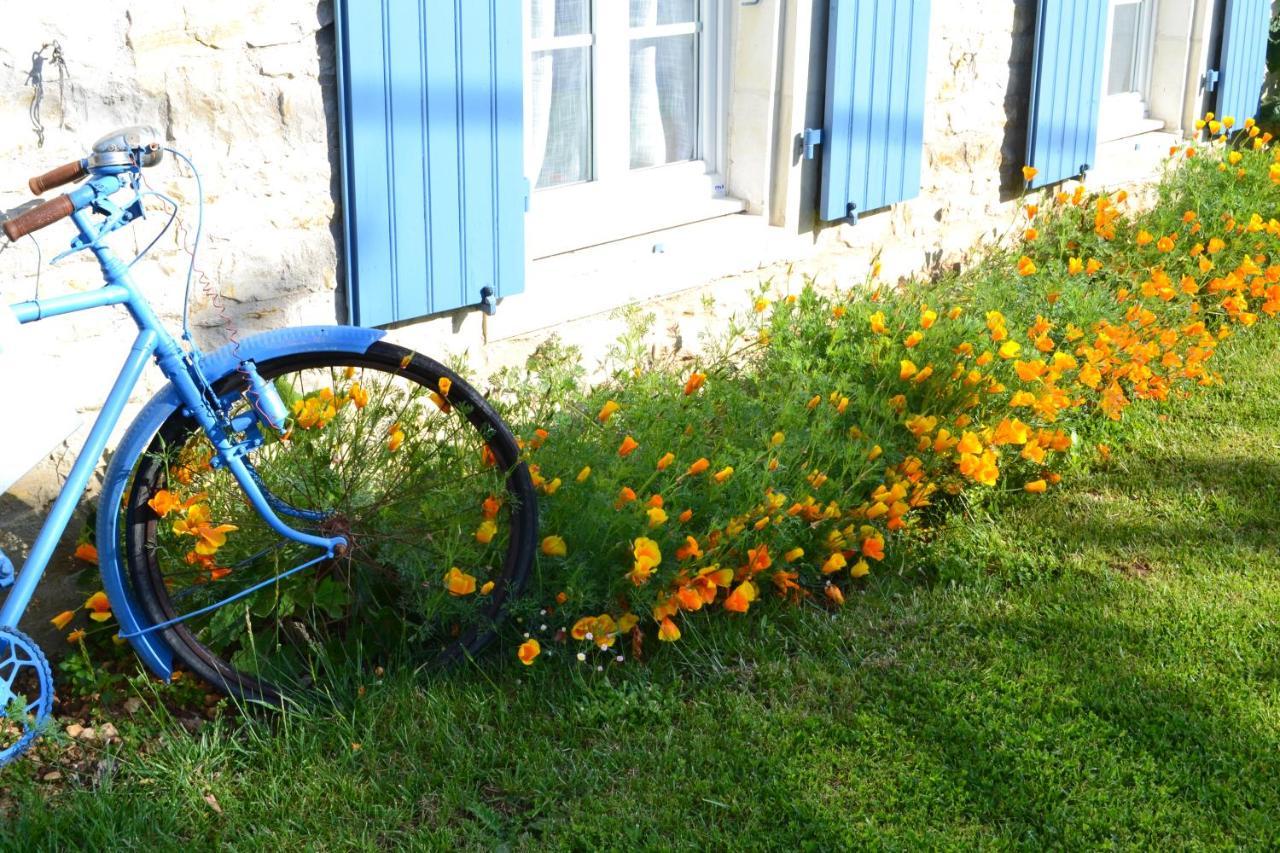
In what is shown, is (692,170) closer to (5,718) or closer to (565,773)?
(565,773)

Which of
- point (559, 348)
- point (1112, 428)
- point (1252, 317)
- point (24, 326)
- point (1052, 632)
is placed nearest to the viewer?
point (24, 326)

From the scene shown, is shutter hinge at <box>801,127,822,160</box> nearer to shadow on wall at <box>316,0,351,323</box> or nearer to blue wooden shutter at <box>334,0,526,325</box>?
blue wooden shutter at <box>334,0,526,325</box>

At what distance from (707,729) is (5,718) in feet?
4.70

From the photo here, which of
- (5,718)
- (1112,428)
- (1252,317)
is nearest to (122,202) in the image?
(5,718)

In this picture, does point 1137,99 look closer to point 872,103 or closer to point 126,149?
point 872,103

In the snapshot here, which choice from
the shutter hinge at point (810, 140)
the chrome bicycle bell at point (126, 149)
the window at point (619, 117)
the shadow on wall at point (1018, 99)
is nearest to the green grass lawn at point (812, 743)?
the chrome bicycle bell at point (126, 149)

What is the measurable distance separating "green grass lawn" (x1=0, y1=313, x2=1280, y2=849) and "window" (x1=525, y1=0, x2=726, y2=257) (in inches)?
61.2

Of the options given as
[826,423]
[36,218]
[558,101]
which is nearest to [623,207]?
[558,101]

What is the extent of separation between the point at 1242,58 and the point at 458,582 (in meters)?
6.12

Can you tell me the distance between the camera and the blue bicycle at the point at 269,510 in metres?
2.76

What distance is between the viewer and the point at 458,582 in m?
3.00

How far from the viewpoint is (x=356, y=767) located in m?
2.87

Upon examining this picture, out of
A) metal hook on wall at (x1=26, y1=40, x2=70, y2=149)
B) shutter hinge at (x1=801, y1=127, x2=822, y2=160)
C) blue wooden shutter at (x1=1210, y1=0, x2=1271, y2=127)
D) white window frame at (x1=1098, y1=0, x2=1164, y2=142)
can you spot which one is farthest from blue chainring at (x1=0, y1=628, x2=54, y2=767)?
blue wooden shutter at (x1=1210, y1=0, x2=1271, y2=127)

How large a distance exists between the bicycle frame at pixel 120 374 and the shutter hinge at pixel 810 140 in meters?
2.54
